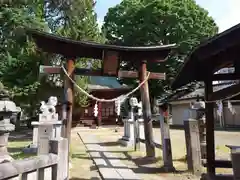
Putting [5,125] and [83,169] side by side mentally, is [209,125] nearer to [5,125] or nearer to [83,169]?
[83,169]

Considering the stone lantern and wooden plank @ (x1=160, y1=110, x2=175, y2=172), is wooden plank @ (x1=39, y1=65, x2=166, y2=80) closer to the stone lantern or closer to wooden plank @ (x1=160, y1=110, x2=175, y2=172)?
the stone lantern

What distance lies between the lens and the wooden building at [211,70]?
4.54 m

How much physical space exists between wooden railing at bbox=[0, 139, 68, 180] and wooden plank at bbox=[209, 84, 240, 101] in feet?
9.55

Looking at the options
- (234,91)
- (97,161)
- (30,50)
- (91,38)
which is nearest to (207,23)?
(91,38)

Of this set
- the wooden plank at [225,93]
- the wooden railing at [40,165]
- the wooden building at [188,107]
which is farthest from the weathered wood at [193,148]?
the wooden building at [188,107]

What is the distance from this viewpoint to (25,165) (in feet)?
10.3

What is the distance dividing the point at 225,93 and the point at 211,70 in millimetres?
825

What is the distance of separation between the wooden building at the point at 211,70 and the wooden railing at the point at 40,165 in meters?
2.87

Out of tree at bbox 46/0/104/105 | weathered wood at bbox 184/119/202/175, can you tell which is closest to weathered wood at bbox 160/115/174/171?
weathered wood at bbox 184/119/202/175

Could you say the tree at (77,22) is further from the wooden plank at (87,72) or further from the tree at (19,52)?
the wooden plank at (87,72)

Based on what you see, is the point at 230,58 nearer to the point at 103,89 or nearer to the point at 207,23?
the point at 103,89

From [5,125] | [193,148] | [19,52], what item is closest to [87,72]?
[5,125]

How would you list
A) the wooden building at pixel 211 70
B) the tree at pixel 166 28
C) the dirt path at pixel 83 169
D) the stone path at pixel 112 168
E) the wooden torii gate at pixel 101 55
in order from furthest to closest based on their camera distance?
the tree at pixel 166 28, the wooden torii gate at pixel 101 55, the dirt path at pixel 83 169, the stone path at pixel 112 168, the wooden building at pixel 211 70

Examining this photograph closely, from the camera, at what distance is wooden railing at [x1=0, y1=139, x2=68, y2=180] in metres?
2.82
